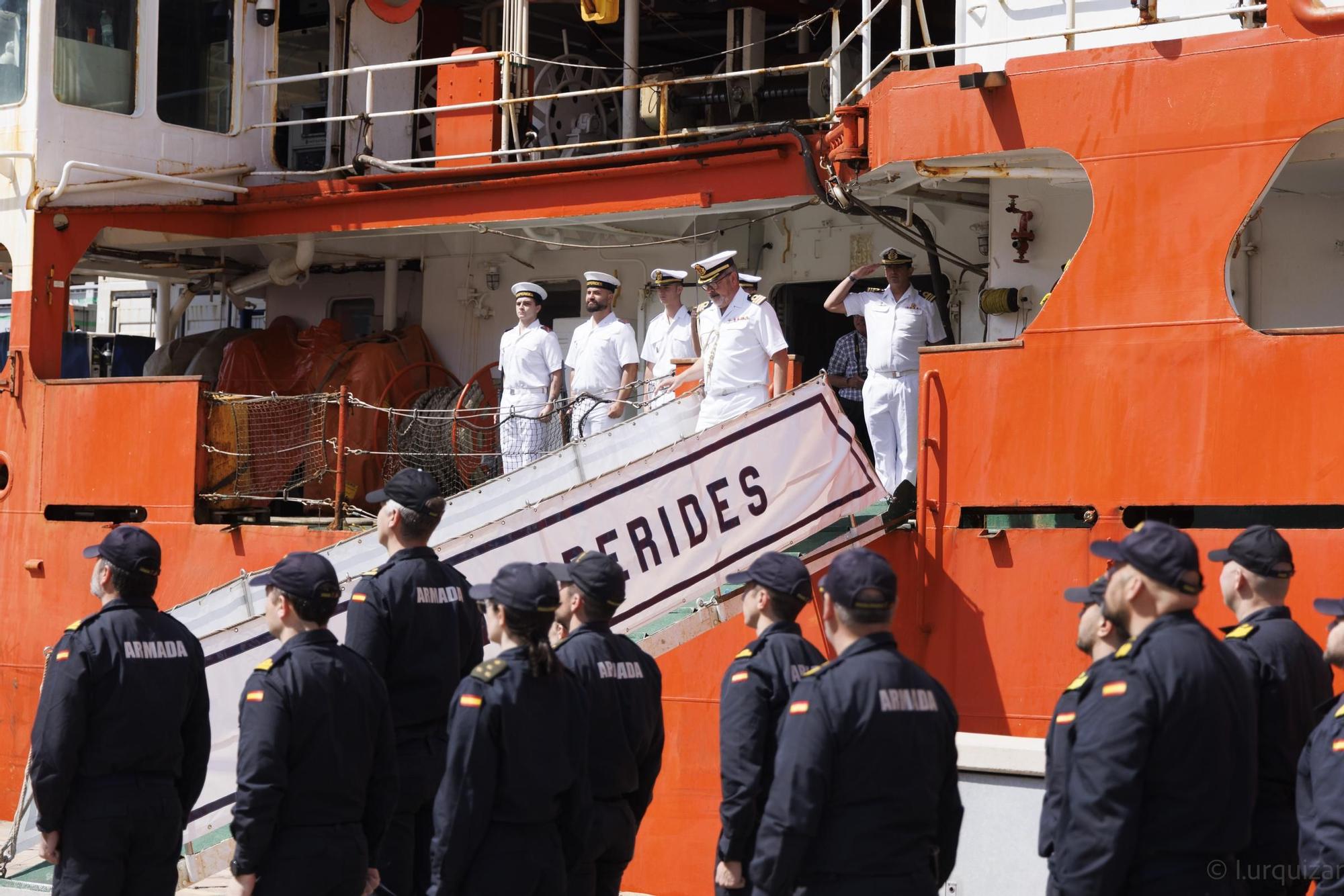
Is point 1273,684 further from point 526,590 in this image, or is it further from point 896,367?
point 896,367

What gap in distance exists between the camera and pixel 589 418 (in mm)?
10414

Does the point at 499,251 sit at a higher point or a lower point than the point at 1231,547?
higher

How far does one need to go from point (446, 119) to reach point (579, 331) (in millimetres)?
2547

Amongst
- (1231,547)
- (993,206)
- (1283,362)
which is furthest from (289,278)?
(1231,547)

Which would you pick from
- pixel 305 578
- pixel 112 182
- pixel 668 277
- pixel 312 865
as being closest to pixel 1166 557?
pixel 305 578

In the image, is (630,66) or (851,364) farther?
(630,66)

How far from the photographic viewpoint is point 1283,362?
7.68m

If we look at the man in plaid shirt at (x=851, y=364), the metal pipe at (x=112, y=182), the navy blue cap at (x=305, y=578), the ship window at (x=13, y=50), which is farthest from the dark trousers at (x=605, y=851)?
the ship window at (x=13, y=50)

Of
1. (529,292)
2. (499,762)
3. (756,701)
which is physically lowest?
(499,762)

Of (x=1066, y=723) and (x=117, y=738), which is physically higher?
(x=1066, y=723)

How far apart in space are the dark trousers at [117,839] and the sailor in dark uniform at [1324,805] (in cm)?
374

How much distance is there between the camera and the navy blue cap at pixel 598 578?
17.9ft

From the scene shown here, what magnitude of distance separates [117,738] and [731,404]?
4.55 metres

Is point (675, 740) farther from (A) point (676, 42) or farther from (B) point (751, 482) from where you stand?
(A) point (676, 42)
